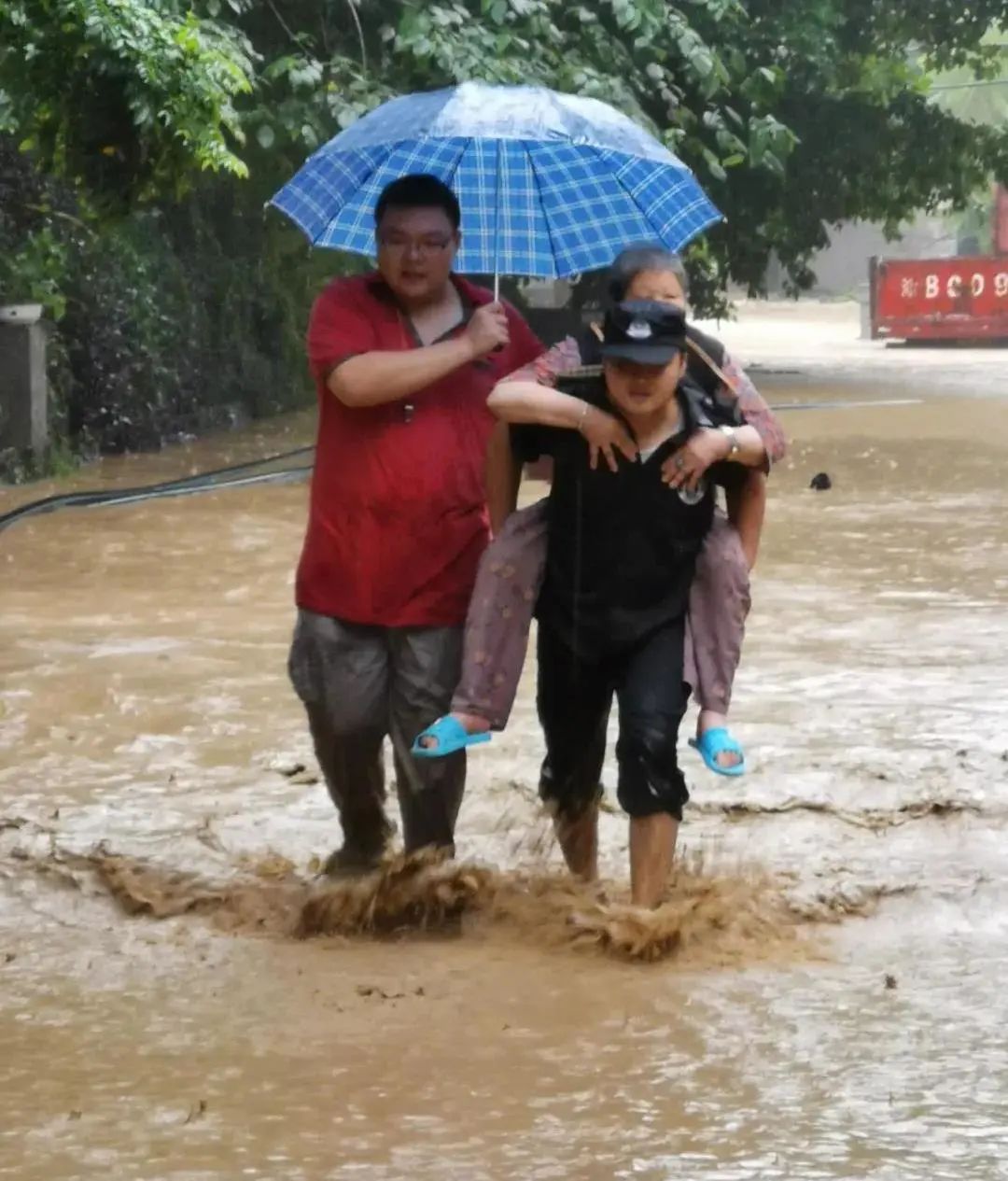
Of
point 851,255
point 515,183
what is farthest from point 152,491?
point 851,255

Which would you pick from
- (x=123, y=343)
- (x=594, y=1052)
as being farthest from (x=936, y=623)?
(x=123, y=343)

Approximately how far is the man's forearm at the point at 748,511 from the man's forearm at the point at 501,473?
18.9 inches

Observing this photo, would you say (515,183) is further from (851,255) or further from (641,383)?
(851,255)

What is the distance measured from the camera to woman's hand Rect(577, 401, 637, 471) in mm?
4805

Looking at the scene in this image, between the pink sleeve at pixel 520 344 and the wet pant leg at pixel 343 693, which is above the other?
the pink sleeve at pixel 520 344

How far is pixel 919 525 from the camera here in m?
13.0

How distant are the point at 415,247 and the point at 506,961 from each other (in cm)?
156

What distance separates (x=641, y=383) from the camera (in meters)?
4.81

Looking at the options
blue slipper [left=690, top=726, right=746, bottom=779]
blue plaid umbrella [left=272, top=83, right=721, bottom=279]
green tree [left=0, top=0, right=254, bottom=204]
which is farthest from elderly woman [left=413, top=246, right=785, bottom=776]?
green tree [left=0, top=0, right=254, bottom=204]

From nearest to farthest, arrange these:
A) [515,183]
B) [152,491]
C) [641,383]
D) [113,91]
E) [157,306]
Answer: [641,383] → [515,183] → [113,91] → [152,491] → [157,306]

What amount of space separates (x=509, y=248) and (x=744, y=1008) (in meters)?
1.88

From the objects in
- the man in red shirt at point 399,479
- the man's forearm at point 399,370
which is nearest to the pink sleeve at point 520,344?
the man in red shirt at point 399,479

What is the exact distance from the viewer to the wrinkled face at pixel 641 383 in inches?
189

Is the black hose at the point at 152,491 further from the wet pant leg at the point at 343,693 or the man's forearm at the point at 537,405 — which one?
the man's forearm at the point at 537,405
